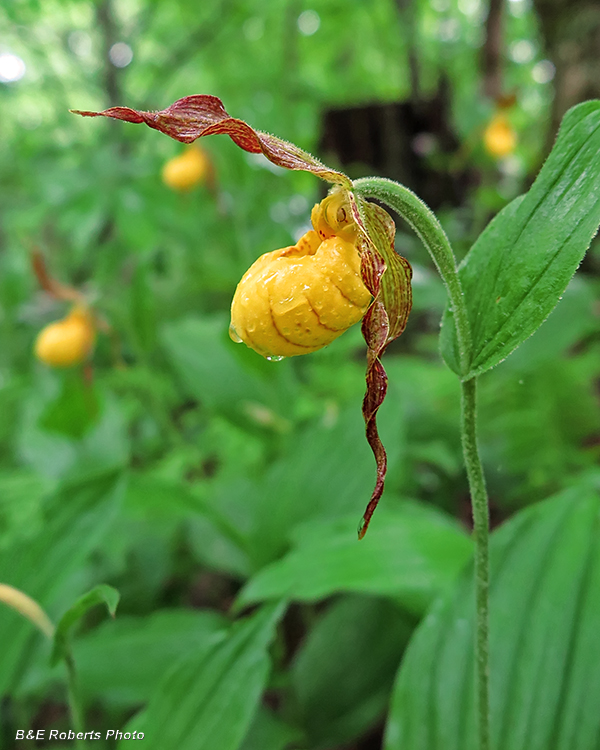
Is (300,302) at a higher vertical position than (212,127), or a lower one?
lower

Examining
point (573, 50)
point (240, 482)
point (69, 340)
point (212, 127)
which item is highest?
point (573, 50)

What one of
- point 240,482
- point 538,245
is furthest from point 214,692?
point 240,482

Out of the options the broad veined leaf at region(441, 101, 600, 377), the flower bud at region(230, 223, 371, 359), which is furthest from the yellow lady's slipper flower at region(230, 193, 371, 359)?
the broad veined leaf at region(441, 101, 600, 377)

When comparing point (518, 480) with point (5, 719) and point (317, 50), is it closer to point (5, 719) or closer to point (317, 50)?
point (5, 719)

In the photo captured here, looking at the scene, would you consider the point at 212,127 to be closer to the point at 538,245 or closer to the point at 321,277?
the point at 321,277

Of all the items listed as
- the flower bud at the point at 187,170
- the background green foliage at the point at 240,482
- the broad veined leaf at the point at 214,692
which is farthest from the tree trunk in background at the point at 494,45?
the broad veined leaf at the point at 214,692

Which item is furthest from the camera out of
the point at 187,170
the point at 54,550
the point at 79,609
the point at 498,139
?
the point at 498,139

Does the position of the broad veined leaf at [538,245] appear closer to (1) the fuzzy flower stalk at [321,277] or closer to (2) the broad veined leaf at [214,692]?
(1) the fuzzy flower stalk at [321,277]
